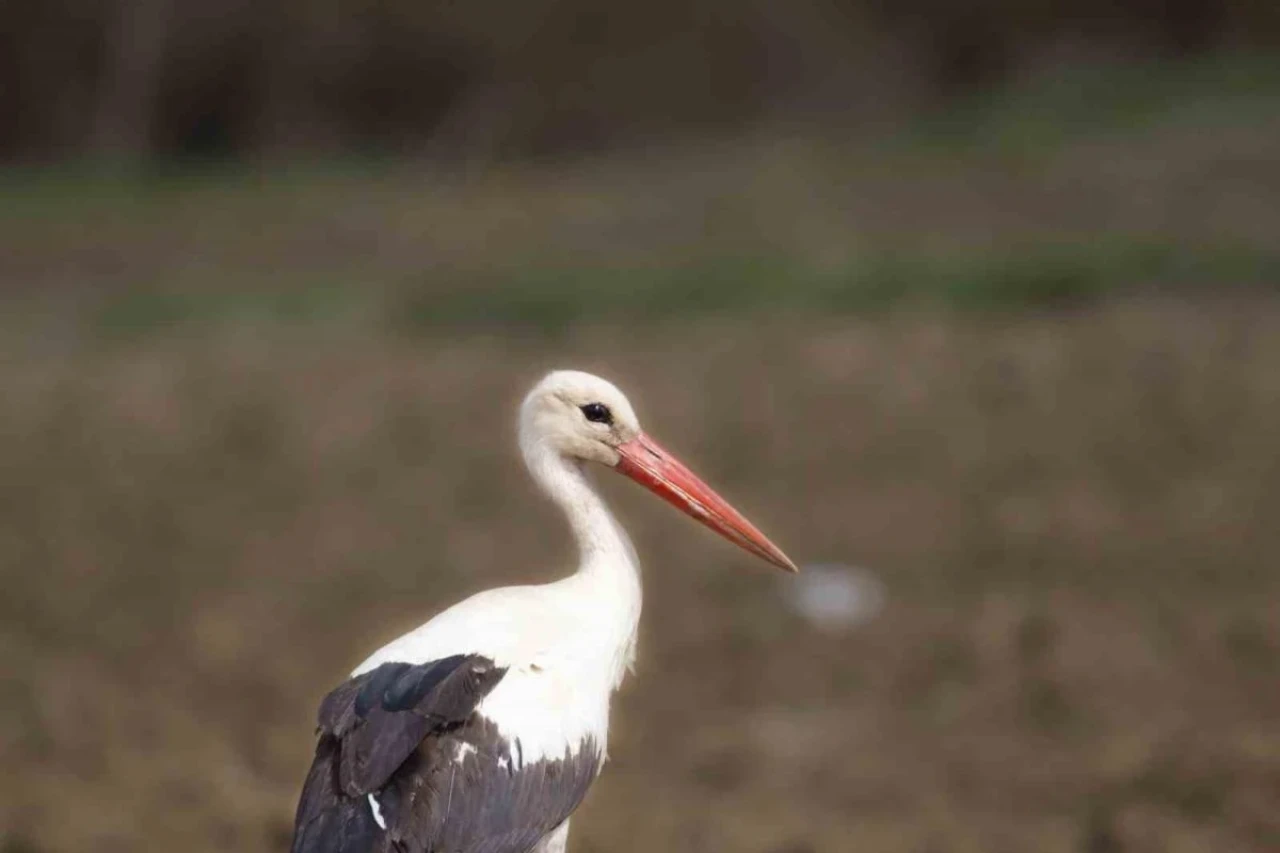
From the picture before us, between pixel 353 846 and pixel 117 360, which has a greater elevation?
pixel 353 846

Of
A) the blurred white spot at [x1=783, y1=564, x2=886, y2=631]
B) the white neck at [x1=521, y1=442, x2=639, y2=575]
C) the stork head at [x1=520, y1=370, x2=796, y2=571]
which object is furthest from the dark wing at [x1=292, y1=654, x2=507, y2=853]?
the blurred white spot at [x1=783, y1=564, x2=886, y2=631]

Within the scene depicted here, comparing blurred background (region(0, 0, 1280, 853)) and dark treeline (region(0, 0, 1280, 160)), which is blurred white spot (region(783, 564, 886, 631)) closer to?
blurred background (region(0, 0, 1280, 853))

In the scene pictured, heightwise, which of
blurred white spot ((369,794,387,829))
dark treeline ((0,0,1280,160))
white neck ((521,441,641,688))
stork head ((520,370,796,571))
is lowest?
dark treeline ((0,0,1280,160))

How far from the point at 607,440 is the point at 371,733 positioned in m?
1.15

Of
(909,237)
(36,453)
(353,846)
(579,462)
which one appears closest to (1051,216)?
(909,237)

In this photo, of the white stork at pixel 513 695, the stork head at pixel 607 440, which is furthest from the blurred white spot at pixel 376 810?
the stork head at pixel 607 440

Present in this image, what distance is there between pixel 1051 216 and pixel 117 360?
6.51 meters

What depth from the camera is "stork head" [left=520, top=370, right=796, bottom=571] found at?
6402 millimetres

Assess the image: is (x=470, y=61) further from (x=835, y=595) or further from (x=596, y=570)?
(x=596, y=570)

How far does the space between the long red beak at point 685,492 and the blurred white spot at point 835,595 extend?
508 cm

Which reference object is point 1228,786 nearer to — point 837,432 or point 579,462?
point 579,462

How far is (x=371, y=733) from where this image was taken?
221 inches

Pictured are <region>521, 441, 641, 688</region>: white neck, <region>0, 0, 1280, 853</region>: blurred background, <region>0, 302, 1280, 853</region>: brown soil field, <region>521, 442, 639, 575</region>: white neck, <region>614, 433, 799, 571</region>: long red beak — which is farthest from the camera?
<region>0, 0, 1280, 853</region>: blurred background

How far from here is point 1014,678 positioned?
35.1 feet
